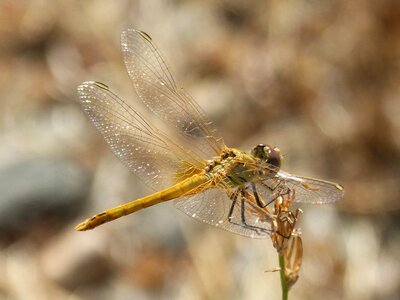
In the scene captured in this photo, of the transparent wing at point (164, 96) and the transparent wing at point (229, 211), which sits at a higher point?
the transparent wing at point (164, 96)

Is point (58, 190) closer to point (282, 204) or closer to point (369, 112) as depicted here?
point (369, 112)

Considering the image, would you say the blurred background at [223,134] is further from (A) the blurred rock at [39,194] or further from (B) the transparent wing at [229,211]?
(B) the transparent wing at [229,211]

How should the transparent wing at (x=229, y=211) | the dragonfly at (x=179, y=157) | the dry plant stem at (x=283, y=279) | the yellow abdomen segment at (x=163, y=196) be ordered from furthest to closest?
1. the yellow abdomen segment at (x=163, y=196)
2. the dragonfly at (x=179, y=157)
3. the transparent wing at (x=229, y=211)
4. the dry plant stem at (x=283, y=279)

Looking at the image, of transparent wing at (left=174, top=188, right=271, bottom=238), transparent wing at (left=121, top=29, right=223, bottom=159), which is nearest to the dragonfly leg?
transparent wing at (left=174, top=188, right=271, bottom=238)

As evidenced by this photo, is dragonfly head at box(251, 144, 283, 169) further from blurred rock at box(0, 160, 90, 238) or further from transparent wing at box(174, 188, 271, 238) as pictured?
blurred rock at box(0, 160, 90, 238)

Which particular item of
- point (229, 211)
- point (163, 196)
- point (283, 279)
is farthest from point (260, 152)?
point (283, 279)

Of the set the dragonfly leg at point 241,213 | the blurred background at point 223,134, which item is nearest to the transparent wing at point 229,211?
the dragonfly leg at point 241,213
